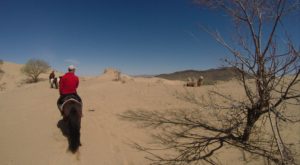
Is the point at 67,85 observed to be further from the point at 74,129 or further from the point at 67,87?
the point at 74,129

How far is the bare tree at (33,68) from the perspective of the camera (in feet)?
72.7

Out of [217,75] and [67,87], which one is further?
[217,75]

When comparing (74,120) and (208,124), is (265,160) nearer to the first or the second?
(208,124)

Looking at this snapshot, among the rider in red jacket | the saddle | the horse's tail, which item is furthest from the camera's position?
the rider in red jacket

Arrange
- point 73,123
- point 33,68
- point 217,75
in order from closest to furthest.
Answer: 1. point 73,123
2. point 217,75
3. point 33,68

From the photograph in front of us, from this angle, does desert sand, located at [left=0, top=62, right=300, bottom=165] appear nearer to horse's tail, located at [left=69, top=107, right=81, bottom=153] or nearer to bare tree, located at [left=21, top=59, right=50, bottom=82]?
horse's tail, located at [left=69, top=107, right=81, bottom=153]

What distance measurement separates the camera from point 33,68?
73.5ft

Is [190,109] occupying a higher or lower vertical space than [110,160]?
higher

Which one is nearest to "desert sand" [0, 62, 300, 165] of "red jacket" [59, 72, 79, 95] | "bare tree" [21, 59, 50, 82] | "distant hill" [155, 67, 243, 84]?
"red jacket" [59, 72, 79, 95]

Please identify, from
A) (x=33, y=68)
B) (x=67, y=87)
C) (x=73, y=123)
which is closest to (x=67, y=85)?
(x=67, y=87)

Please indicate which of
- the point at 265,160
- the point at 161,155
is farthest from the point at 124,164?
the point at 265,160

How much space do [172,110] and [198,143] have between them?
2.91 metres

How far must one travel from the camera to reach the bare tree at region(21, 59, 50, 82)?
22156 millimetres

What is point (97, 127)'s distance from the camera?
5.54m
